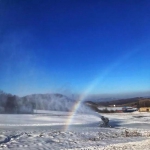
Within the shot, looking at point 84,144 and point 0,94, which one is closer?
point 84,144

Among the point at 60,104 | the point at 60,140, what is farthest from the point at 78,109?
the point at 60,140

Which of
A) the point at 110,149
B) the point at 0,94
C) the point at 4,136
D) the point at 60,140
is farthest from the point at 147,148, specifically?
the point at 0,94

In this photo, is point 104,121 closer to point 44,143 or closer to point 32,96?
point 44,143

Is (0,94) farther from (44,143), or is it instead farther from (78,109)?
(44,143)

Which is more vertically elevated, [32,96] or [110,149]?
[32,96]

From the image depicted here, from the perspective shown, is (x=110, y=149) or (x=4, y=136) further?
(x=4, y=136)

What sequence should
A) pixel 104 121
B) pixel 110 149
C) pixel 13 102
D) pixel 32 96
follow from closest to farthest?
pixel 110 149 < pixel 104 121 < pixel 13 102 < pixel 32 96

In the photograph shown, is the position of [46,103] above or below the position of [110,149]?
above

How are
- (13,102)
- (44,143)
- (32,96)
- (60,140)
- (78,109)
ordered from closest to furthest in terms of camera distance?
(44,143) < (60,140) < (78,109) < (13,102) < (32,96)

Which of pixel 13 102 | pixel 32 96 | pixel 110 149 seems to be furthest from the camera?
pixel 32 96

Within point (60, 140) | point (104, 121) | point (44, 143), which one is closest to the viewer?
point (44, 143)
